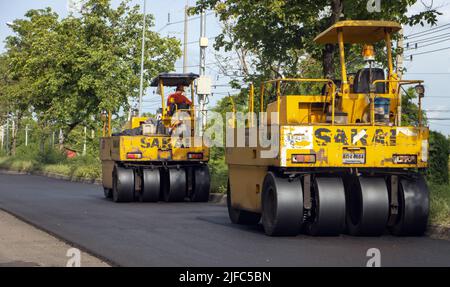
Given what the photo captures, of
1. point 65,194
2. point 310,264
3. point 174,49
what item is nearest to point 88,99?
point 174,49

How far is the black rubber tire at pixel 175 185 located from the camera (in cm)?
2320

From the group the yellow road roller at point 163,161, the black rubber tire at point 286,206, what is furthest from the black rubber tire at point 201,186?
the black rubber tire at point 286,206

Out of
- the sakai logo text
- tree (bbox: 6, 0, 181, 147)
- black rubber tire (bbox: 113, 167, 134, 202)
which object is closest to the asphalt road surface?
the sakai logo text

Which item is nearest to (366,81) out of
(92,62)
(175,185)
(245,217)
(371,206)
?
(371,206)

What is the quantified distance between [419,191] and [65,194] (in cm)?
1507

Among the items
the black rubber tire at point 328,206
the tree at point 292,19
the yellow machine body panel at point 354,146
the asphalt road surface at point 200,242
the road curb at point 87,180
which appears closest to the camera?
the asphalt road surface at point 200,242

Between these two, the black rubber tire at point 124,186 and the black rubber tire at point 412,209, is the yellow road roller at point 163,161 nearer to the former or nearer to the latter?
the black rubber tire at point 124,186

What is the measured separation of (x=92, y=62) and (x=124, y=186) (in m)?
22.4

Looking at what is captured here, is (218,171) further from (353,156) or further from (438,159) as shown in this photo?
(353,156)

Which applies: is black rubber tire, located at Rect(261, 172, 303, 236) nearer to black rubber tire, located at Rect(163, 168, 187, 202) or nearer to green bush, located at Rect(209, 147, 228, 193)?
black rubber tire, located at Rect(163, 168, 187, 202)

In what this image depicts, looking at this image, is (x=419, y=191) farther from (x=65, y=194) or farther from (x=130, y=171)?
(x=65, y=194)

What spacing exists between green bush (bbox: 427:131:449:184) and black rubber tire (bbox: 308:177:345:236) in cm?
693

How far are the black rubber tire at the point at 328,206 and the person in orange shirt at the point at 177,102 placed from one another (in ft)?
35.2

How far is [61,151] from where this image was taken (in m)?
54.4
